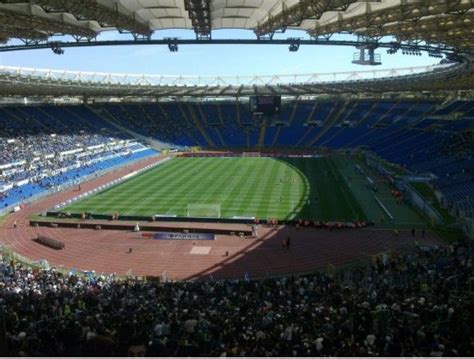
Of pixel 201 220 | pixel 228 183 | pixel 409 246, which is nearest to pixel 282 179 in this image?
pixel 228 183

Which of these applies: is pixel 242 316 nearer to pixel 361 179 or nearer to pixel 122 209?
pixel 122 209

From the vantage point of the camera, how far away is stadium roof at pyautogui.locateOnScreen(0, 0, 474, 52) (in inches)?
748

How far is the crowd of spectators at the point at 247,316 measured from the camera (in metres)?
11.4

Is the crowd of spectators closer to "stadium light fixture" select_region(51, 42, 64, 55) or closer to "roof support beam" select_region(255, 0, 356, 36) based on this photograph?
"stadium light fixture" select_region(51, 42, 64, 55)

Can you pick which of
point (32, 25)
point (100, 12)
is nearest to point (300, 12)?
point (100, 12)

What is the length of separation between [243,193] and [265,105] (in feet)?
135

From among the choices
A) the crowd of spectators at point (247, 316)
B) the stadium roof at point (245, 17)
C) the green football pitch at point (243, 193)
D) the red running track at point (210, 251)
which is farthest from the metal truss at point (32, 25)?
the green football pitch at point (243, 193)

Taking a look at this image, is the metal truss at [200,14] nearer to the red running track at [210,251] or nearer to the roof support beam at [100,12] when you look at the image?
the roof support beam at [100,12]

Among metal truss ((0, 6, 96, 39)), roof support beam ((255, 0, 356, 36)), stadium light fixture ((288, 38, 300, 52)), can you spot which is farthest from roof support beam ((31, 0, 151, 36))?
stadium light fixture ((288, 38, 300, 52))

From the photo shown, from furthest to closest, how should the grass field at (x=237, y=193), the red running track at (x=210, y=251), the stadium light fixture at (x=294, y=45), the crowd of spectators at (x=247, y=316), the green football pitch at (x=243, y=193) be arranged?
the grass field at (x=237, y=193)
the green football pitch at (x=243, y=193)
the red running track at (x=210, y=251)
the stadium light fixture at (x=294, y=45)
the crowd of spectators at (x=247, y=316)

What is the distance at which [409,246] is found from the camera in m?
31.1

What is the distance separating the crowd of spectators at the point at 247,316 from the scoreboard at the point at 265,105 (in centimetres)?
6487

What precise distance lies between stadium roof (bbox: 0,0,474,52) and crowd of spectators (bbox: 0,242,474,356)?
1083cm

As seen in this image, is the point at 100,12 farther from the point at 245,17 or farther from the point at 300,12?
the point at 300,12
